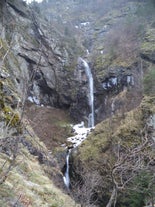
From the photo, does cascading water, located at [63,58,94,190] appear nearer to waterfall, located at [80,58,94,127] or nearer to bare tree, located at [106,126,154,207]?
waterfall, located at [80,58,94,127]

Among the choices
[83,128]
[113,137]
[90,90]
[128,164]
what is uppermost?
[90,90]

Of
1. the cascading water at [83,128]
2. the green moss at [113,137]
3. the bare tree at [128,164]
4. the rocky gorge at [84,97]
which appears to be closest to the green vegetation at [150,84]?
the rocky gorge at [84,97]

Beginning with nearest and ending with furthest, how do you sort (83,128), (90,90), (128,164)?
(128,164), (83,128), (90,90)

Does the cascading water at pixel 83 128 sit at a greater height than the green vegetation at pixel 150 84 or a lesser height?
lesser

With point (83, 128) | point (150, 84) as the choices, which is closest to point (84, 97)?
point (83, 128)

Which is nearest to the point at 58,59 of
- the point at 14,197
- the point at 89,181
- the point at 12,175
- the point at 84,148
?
the point at 84,148

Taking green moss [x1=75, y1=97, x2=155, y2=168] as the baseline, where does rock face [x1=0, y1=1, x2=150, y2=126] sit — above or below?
above

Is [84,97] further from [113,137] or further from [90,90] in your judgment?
[113,137]

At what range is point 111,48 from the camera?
38.2 metres

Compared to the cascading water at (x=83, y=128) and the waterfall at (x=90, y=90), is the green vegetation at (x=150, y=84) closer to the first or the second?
the cascading water at (x=83, y=128)

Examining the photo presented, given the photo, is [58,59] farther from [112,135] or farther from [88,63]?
[112,135]

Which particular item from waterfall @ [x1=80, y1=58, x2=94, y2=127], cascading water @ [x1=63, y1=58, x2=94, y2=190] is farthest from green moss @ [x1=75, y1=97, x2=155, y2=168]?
waterfall @ [x1=80, y1=58, x2=94, y2=127]

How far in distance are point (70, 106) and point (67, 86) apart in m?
2.69

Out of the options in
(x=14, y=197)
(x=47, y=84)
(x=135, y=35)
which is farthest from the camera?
(x=135, y=35)
